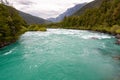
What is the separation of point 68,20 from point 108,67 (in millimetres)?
114421

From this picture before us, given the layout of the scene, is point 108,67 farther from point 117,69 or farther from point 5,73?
point 5,73

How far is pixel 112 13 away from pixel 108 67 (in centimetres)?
5775

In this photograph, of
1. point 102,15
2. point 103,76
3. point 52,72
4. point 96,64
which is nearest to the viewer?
point 103,76

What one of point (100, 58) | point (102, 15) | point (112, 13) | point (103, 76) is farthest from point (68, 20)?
point (103, 76)

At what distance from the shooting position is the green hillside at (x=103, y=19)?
231 feet

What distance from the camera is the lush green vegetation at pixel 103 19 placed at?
231 feet

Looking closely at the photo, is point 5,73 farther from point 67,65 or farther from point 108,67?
→ point 108,67

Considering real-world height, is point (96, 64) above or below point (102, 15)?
below

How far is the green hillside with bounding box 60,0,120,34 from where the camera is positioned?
7031cm

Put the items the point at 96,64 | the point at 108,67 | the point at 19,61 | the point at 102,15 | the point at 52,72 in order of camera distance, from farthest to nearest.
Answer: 1. the point at 102,15
2. the point at 19,61
3. the point at 96,64
4. the point at 108,67
5. the point at 52,72

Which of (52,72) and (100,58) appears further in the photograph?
(100,58)

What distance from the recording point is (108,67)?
22.4 m

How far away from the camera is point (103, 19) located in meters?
83.9

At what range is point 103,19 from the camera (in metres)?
83.9
